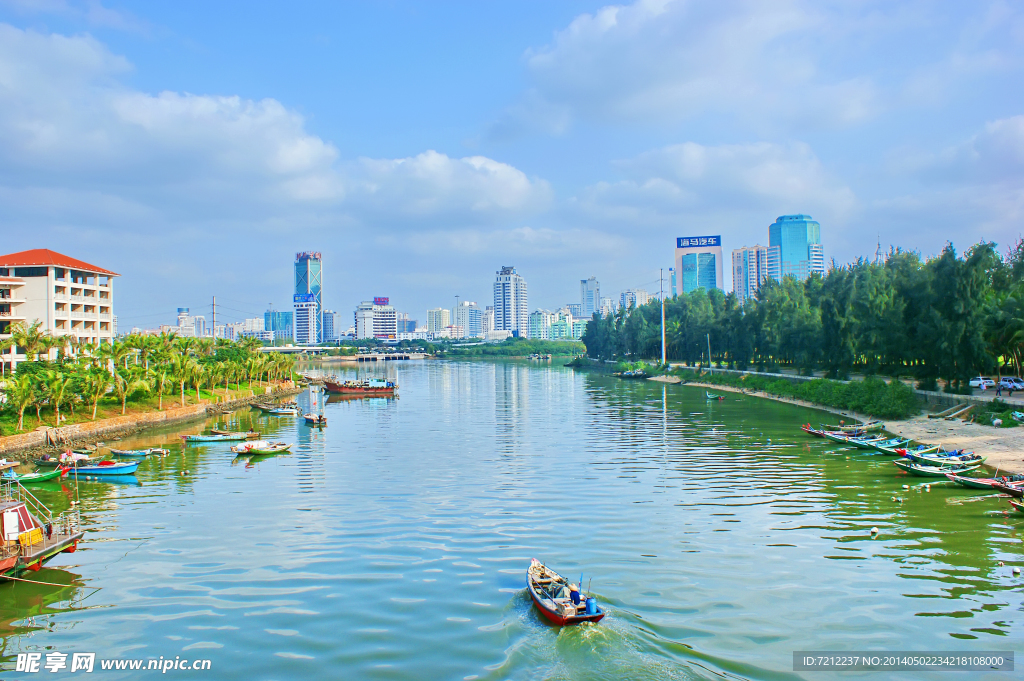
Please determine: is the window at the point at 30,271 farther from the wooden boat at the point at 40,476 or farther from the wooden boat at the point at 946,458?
the wooden boat at the point at 946,458

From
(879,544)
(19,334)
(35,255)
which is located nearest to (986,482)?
(879,544)

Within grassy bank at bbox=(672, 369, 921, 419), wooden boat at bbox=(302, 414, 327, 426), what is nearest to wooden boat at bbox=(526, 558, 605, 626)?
wooden boat at bbox=(302, 414, 327, 426)

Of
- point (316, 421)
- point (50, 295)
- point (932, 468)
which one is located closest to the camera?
point (932, 468)

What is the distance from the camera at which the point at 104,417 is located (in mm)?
47625

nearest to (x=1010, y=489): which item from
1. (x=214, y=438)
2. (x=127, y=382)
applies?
(x=214, y=438)

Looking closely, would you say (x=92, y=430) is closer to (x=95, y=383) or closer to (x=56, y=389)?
(x=95, y=383)

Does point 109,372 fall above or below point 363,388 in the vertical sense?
above

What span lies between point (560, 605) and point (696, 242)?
16734cm

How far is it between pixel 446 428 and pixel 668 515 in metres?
28.7

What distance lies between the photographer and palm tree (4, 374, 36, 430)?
3888 centimetres

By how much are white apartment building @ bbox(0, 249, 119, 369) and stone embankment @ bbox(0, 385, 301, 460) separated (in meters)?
20.8

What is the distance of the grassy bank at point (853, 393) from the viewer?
4612 centimetres

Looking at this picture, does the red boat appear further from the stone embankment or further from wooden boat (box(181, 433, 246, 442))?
wooden boat (box(181, 433, 246, 442))

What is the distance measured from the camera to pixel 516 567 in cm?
1788
